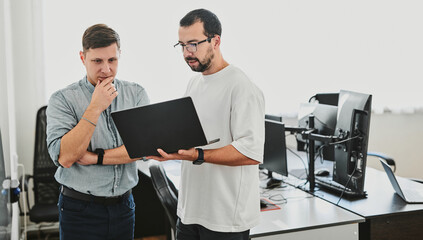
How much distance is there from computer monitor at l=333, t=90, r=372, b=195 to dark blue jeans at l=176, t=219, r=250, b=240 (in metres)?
1.02

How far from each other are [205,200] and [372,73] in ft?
11.6

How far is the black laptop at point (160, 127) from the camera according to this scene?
1502mm

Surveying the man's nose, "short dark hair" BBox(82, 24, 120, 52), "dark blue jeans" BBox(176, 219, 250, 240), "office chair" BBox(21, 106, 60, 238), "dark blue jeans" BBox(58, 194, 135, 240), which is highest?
"short dark hair" BBox(82, 24, 120, 52)

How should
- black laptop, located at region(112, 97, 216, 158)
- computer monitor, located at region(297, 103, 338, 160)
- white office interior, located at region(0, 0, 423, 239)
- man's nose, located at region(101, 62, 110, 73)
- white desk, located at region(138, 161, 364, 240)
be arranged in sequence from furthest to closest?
1. white office interior, located at region(0, 0, 423, 239)
2. computer monitor, located at region(297, 103, 338, 160)
3. white desk, located at region(138, 161, 364, 240)
4. man's nose, located at region(101, 62, 110, 73)
5. black laptop, located at region(112, 97, 216, 158)

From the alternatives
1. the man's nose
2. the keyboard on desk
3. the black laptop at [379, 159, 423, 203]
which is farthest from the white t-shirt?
the black laptop at [379, 159, 423, 203]

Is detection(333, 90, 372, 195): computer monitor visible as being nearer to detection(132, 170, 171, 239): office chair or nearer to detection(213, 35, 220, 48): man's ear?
detection(213, 35, 220, 48): man's ear

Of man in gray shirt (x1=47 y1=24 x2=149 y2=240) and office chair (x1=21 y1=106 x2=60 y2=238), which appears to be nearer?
man in gray shirt (x1=47 y1=24 x2=149 y2=240)

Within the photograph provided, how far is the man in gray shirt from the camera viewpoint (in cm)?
155

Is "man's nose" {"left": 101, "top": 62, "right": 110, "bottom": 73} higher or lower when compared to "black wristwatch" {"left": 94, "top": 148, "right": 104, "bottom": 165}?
higher

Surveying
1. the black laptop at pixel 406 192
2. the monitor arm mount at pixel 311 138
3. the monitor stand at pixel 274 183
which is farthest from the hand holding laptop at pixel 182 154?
the black laptop at pixel 406 192

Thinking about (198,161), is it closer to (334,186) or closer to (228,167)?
(228,167)

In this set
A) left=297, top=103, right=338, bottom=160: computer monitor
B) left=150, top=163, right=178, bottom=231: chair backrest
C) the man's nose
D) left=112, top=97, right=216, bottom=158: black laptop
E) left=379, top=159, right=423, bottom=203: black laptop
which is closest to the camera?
left=112, top=97, right=216, bottom=158: black laptop

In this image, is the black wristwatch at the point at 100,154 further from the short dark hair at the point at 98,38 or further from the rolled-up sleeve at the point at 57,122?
the short dark hair at the point at 98,38

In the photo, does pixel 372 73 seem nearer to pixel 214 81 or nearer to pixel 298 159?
pixel 298 159
